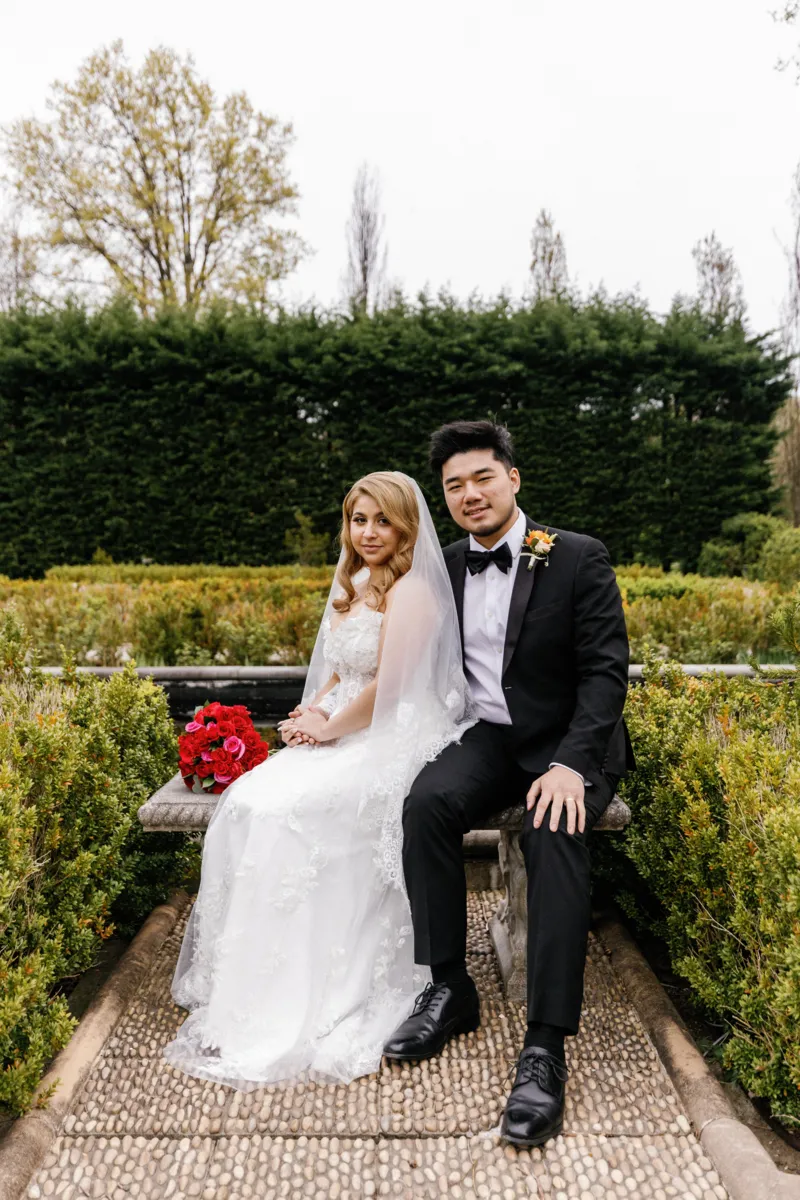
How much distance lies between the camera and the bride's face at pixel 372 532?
3.12 metres

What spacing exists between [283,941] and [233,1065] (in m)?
0.38

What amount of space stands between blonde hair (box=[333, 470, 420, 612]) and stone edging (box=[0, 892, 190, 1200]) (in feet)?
5.07

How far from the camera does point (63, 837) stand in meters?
2.66

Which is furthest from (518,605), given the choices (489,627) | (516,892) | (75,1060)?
(75,1060)

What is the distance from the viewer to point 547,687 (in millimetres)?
2979

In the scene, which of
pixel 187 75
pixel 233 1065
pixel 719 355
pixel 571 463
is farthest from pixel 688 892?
pixel 187 75

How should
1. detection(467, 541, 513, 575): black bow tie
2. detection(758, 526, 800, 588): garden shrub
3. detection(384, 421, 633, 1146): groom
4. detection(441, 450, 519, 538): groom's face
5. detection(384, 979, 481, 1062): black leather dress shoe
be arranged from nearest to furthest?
detection(384, 421, 633, 1146): groom
detection(384, 979, 481, 1062): black leather dress shoe
detection(441, 450, 519, 538): groom's face
detection(467, 541, 513, 575): black bow tie
detection(758, 526, 800, 588): garden shrub

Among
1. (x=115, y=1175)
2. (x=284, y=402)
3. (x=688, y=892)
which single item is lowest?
(x=115, y=1175)

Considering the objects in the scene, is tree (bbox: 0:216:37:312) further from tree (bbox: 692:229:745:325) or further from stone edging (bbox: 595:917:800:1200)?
stone edging (bbox: 595:917:800:1200)

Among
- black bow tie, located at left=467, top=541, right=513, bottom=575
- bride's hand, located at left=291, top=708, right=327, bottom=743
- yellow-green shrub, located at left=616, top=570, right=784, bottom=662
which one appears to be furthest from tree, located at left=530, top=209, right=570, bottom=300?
bride's hand, located at left=291, top=708, right=327, bottom=743

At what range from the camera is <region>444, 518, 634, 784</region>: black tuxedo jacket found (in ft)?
9.46

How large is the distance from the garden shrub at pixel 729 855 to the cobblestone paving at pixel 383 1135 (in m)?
0.32

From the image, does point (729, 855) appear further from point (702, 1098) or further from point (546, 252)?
point (546, 252)

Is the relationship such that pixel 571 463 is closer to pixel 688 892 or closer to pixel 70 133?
pixel 688 892
